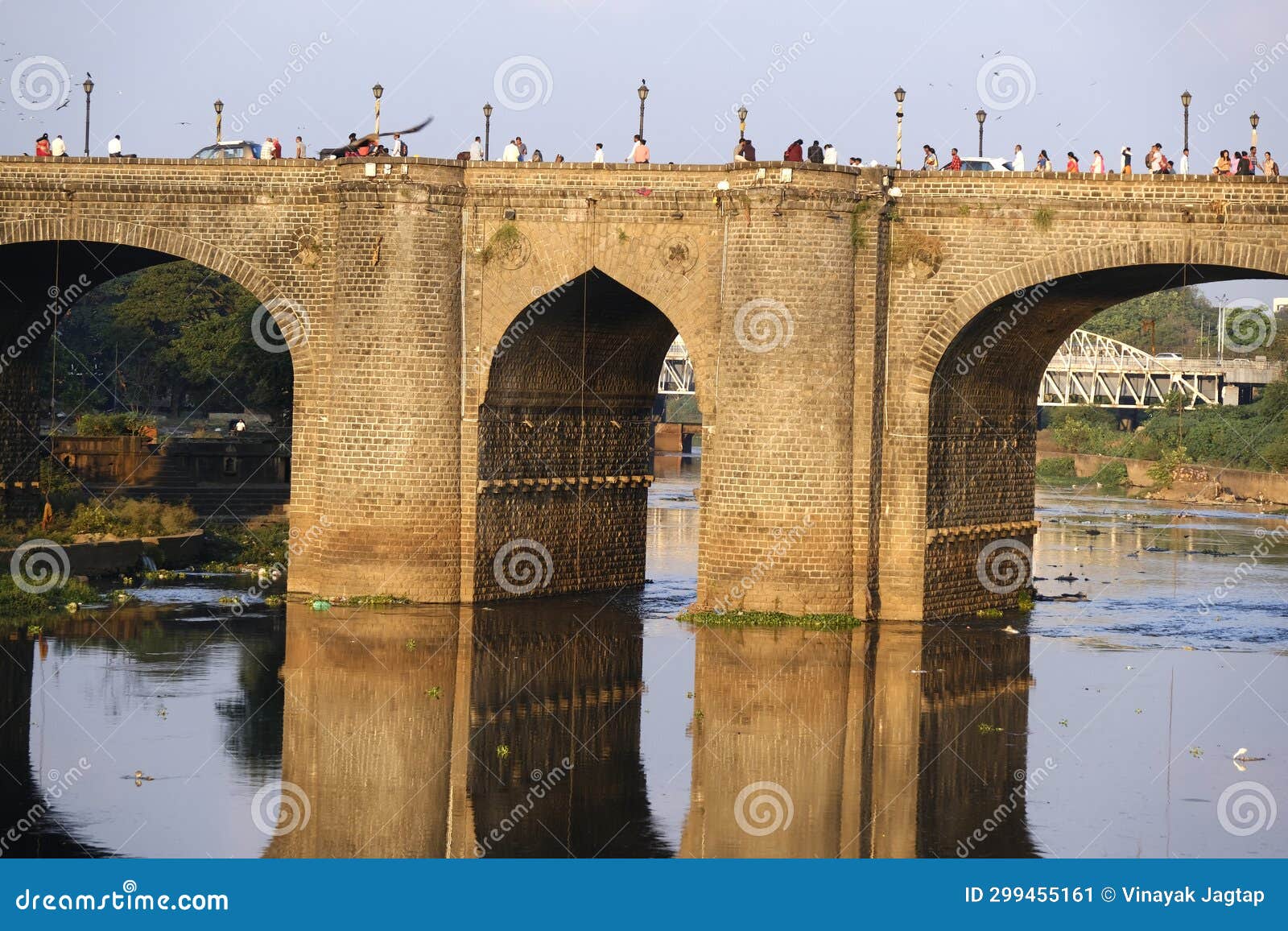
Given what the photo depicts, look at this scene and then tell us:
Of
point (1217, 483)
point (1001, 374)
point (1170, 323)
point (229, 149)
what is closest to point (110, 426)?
point (229, 149)

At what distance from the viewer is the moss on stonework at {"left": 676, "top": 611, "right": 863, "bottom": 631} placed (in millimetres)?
29047

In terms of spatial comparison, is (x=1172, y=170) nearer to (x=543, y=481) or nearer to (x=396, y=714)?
(x=543, y=481)

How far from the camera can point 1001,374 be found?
104ft

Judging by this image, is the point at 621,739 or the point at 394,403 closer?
the point at 621,739

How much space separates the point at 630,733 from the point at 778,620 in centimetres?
777

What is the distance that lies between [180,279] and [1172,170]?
4392 cm

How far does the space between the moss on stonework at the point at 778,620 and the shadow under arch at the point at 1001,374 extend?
1.64 meters

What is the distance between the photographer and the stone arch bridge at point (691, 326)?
29.0 meters

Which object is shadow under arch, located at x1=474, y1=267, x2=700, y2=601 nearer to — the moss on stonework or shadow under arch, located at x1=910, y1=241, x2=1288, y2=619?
the moss on stonework

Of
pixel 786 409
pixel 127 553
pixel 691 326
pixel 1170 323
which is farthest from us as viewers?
pixel 1170 323

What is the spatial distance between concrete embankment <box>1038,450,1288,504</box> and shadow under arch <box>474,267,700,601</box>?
33.3 m

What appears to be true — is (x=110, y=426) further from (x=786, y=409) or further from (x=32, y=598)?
(x=786, y=409)

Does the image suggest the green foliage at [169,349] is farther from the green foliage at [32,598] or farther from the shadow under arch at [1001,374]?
the shadow under arch at [1001,374]

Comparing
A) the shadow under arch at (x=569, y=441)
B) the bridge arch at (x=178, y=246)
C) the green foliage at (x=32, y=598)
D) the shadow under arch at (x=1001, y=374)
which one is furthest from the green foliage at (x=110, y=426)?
the shadow under arch at (x=1001, y=374)
